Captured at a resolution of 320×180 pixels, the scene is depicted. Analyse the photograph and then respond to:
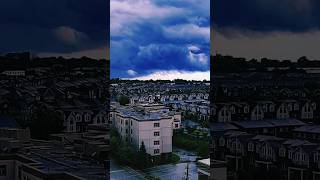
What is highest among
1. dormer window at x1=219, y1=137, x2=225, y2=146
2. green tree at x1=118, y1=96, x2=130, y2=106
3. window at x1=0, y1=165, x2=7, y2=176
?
green tree at x1=118, y1=96, x2=130, y2=106

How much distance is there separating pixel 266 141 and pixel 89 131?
4.79 feet

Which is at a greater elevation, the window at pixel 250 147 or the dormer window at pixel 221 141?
the dormer window at pixel 221 141

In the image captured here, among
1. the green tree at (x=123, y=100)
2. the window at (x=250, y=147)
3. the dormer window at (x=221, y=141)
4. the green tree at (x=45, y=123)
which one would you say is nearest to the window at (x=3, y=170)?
the green tree at (x=45, y=123)

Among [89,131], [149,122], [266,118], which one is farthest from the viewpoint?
[149,122]

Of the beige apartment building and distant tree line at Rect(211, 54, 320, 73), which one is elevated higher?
Result: distant tree line at Rect(211, 54, 320, 73)

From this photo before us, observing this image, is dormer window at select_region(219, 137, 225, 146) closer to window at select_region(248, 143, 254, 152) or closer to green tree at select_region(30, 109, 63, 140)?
window at select_region(248, 143, 254, 152)

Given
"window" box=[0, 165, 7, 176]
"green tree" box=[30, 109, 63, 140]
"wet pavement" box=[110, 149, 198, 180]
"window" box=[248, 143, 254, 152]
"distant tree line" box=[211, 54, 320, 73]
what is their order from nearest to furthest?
"window" box=[0, 165, 7, 176], "green tree" box=[30, 109, 63, 140], "distant tree line" box=[211, 54, 320, 73], "window" box=[248, 143, 254, 152], "wet pavement" box=[110, 149, 198, 180]

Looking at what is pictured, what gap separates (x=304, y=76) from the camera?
4.11m

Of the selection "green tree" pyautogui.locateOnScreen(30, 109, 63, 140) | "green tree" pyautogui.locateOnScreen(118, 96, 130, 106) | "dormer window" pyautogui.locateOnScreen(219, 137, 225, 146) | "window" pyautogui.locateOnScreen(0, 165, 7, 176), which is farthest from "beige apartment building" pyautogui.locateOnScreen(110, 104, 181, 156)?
"window" pyautogui.locateOnScreen(0, 165, 7, 176)

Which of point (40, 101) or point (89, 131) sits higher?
point (40, 101)

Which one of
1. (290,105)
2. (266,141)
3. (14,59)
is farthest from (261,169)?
(14,59)

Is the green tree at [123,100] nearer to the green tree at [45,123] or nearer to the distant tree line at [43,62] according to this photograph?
the distant tree line at [43,62]

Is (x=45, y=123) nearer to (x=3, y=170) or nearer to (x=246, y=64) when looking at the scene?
(x=3, y=170)

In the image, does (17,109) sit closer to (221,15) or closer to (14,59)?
(14,59)
